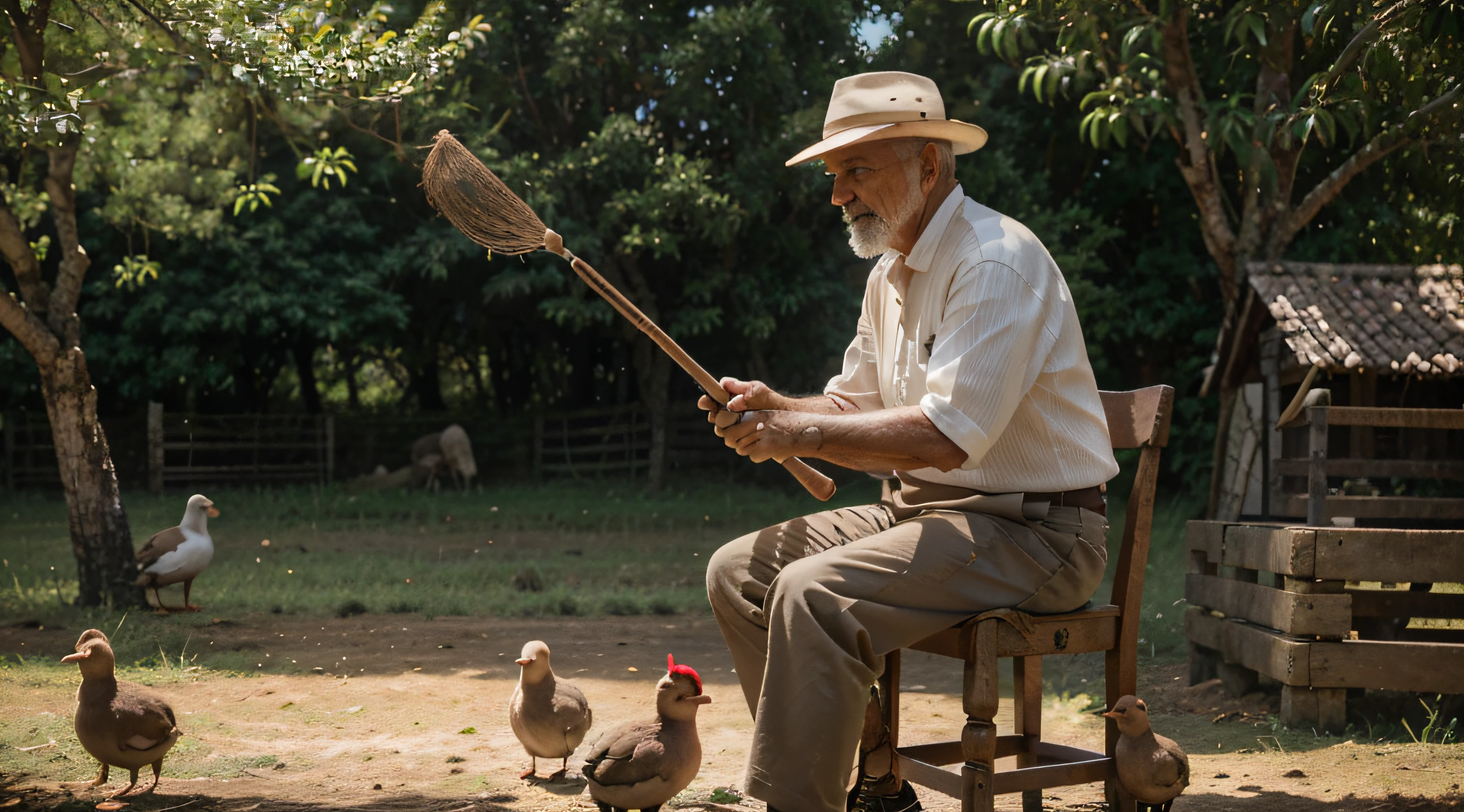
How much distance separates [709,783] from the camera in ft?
14.0

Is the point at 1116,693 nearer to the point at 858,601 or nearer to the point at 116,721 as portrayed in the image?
the point at 858,601

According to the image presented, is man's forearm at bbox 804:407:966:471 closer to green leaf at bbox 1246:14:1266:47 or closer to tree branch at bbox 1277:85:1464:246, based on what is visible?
tree branch at bbox 1277:85:1464:246

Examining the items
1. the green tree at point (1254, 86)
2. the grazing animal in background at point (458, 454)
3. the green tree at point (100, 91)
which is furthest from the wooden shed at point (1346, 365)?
the grazing animal in background at point (458, 454)

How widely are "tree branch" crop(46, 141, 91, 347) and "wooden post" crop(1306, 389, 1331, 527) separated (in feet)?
24.1

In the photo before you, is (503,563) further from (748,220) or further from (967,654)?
(967,654)

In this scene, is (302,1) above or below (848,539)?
above

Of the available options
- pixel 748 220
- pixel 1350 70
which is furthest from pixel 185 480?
pixel 1350 70

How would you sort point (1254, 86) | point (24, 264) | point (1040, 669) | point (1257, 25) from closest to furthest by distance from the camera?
point (1040, 669), point (1257, 25), point (24, 264), point (1254, 86)

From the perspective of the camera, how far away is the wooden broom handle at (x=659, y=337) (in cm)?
314

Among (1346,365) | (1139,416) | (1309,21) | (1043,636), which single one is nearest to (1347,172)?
(1346,365)

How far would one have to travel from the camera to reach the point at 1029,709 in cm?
365

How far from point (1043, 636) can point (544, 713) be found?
2.04 meters

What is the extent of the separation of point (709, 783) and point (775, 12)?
13.8 metres

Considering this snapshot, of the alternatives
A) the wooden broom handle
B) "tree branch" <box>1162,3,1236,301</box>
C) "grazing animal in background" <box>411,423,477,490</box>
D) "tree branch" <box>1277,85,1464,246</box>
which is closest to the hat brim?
the wooden broom handle
